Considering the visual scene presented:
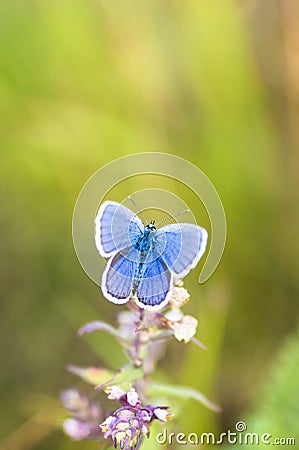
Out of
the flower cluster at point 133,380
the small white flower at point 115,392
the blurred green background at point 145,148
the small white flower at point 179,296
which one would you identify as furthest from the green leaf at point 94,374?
the blurred green background at point 145,148

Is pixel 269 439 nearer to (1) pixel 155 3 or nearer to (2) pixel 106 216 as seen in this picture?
(2) pixel 106 216

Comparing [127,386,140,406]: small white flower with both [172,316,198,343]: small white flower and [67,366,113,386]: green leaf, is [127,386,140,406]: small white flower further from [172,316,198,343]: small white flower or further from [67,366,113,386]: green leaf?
[67,366,113,386]: green leaf

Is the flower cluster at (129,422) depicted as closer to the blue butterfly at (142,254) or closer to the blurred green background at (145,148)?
the blue butterfly at (142,254)

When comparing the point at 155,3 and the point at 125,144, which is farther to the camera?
the point at 155,3

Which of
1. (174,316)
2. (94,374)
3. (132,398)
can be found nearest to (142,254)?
(174,316)

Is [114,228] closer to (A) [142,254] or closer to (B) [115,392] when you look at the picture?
(A) [142,254]

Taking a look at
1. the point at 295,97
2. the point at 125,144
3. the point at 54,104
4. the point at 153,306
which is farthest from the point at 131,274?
the point at 295,97

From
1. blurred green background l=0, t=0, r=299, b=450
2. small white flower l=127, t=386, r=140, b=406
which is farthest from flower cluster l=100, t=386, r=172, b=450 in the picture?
blurred green background l=0, t=0, r=299, b=450
